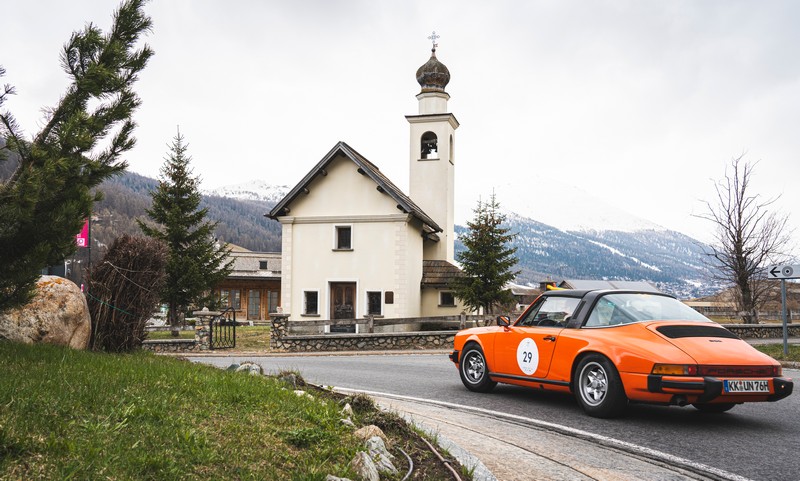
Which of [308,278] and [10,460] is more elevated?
[308,278]

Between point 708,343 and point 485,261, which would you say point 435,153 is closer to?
point 485,261

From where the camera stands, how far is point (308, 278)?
30250 mm

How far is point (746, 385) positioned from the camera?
685cm

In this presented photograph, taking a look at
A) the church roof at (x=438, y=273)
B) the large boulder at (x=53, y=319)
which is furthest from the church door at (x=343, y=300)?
the large boulder at (x=53, y=319)

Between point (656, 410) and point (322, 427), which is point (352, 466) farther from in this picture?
point (656, 410)

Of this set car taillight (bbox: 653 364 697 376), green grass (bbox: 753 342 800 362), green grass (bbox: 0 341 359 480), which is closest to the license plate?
car taillight (bbox: 653 364 697 376)

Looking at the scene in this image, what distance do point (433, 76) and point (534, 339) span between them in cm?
2840

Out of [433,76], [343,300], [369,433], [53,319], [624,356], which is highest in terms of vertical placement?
[433,76]

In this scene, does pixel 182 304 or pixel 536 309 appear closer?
pixel 536 309

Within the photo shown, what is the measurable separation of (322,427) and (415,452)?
0.77 m

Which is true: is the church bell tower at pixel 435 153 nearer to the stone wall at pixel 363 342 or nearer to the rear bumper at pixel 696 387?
the stone wall at pixel 363 342

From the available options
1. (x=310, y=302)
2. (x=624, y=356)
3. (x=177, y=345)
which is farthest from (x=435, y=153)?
(x=624, y=356)

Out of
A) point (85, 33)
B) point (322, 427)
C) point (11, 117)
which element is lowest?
point (322, 427)

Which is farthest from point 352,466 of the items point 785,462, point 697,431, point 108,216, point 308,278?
point 108,216
